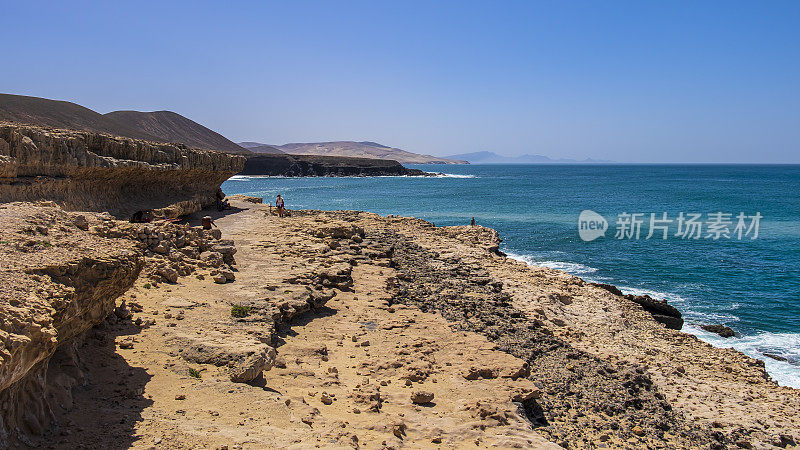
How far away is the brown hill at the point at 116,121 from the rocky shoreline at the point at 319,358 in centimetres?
3568

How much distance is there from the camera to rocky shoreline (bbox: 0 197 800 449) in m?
7.23

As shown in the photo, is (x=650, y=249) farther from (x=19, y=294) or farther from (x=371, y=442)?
(x=19, y=294)

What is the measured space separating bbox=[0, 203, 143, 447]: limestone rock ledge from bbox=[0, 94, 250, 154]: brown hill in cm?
3874

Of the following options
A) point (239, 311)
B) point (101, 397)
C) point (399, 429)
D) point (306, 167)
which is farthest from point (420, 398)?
point (306, 167)

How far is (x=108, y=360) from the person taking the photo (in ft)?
30.2

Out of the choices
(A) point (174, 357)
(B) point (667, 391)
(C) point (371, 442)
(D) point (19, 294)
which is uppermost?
(D) point (19, 294)

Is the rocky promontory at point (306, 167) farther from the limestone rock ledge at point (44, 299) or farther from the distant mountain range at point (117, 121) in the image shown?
the limestone rock ledge at point (44, 299)

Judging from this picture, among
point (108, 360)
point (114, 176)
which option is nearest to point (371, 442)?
point (108, 360)

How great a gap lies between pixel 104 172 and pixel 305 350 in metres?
16.2

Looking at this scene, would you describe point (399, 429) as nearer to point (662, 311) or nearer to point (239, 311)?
point (239, 311)

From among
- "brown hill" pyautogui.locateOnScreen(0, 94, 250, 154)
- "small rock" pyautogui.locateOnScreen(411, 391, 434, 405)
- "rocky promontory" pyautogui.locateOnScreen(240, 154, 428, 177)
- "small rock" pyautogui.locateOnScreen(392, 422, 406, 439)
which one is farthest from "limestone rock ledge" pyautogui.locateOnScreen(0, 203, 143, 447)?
"rocky promontory" pyautogui.locateOnScreen(240, 154, 428, 177)

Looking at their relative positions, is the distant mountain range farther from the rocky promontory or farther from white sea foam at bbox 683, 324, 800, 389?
white sea foam at bbox 683, 324, 800, 389

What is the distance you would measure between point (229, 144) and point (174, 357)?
448 feet

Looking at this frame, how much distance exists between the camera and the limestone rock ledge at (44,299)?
225 inches
